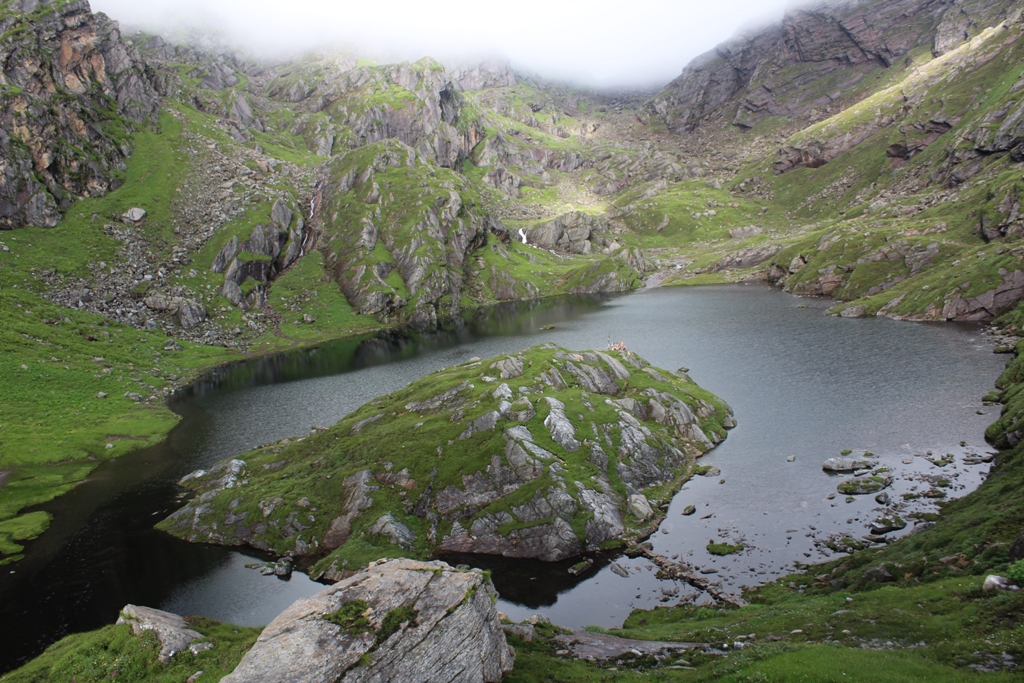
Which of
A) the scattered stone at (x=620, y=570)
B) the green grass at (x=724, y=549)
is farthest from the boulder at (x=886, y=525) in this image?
the scattered stone at (x=620, y=570)

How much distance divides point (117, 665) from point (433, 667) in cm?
1605

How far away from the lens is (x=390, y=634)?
82.5 ft

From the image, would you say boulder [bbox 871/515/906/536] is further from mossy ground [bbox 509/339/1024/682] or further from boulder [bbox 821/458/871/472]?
boulder [bbox 821/458/871/472]

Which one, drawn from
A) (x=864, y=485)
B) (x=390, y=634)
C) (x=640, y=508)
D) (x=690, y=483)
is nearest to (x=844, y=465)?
(x=864, y=485)

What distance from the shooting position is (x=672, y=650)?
30.4 m

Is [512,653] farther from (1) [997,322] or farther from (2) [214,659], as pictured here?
(1) [997,322]

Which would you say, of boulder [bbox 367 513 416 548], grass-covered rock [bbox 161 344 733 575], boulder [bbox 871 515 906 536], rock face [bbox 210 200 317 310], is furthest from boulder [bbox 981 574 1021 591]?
rock face [bbox 210 200 317 310]

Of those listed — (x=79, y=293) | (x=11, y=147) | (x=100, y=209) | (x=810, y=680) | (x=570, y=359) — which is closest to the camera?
(x=810, y=680)

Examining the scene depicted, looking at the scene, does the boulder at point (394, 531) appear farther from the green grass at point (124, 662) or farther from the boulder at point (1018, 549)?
the boulder at point (1018, 549)

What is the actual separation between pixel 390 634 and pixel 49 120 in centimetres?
22110

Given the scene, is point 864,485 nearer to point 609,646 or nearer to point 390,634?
point 609,646

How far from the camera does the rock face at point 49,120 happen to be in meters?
156

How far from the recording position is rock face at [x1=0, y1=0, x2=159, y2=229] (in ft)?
512

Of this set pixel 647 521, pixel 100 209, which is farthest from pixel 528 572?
pixel 100 209
